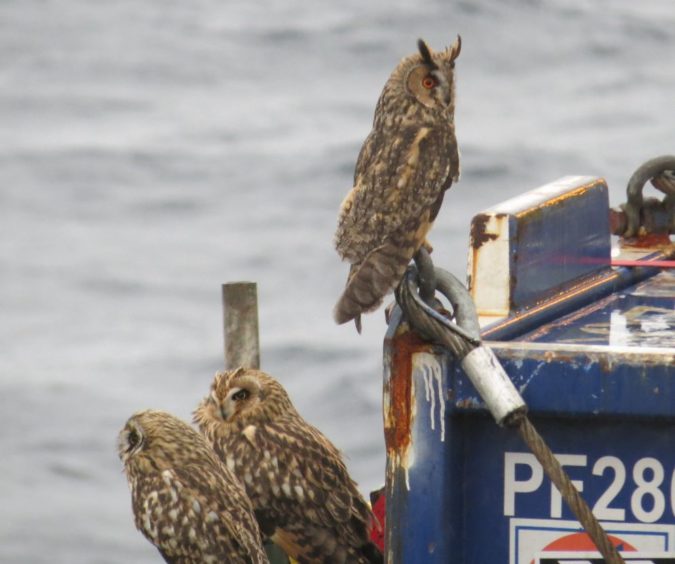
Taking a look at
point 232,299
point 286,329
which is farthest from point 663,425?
point 286,329

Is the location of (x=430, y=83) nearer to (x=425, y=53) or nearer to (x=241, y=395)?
(x=425, y=53)

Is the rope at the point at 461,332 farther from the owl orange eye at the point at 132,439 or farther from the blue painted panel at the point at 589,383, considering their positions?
the owl orange eye at the point at 132,439

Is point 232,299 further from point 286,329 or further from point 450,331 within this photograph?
point 286,329

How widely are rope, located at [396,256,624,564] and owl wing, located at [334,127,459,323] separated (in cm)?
43

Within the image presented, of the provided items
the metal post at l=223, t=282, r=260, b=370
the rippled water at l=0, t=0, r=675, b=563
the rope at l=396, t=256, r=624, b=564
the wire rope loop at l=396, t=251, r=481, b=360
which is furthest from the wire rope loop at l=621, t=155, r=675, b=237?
the rippled water at l=0, t=0, r=675, b=563

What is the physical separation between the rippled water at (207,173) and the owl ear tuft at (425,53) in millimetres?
9284

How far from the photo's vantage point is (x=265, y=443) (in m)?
5.95

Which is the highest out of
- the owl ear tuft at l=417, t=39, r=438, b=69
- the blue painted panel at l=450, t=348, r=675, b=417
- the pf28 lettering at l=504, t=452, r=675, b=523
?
the owl ear tuft at l=417, t=39, r=438, b=69

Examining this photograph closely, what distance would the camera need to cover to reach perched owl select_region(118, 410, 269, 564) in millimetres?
5305

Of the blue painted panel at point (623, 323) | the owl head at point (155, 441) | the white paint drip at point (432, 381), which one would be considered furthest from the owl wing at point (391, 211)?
the owl head at point (155, 441)

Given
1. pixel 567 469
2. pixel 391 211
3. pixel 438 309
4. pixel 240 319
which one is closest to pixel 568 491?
pixel 567 469

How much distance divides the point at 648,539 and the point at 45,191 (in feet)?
55.7

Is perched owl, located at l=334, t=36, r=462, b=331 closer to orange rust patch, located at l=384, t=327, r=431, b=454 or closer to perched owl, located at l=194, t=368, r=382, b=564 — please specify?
orange rust patch, located at l=384, t=327, r=431, b=454

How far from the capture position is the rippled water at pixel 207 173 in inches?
628
